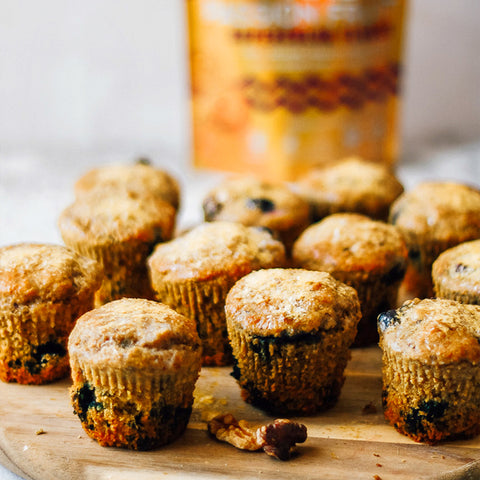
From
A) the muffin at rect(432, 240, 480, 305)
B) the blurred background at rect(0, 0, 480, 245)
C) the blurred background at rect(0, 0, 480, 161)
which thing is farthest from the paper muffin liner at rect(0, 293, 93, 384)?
the blurred background at rect(0, 0, 480, 161)

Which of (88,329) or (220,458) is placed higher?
(88,329)

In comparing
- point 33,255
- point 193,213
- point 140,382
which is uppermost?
point 33,255

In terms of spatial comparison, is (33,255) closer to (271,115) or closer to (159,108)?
(271,115)

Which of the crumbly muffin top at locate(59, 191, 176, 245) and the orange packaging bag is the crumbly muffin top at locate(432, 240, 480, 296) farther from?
the orange packaging bag

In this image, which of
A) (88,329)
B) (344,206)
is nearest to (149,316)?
(88,329)

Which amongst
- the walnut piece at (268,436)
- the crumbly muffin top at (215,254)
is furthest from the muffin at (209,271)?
the walnut piece at (268,436)
